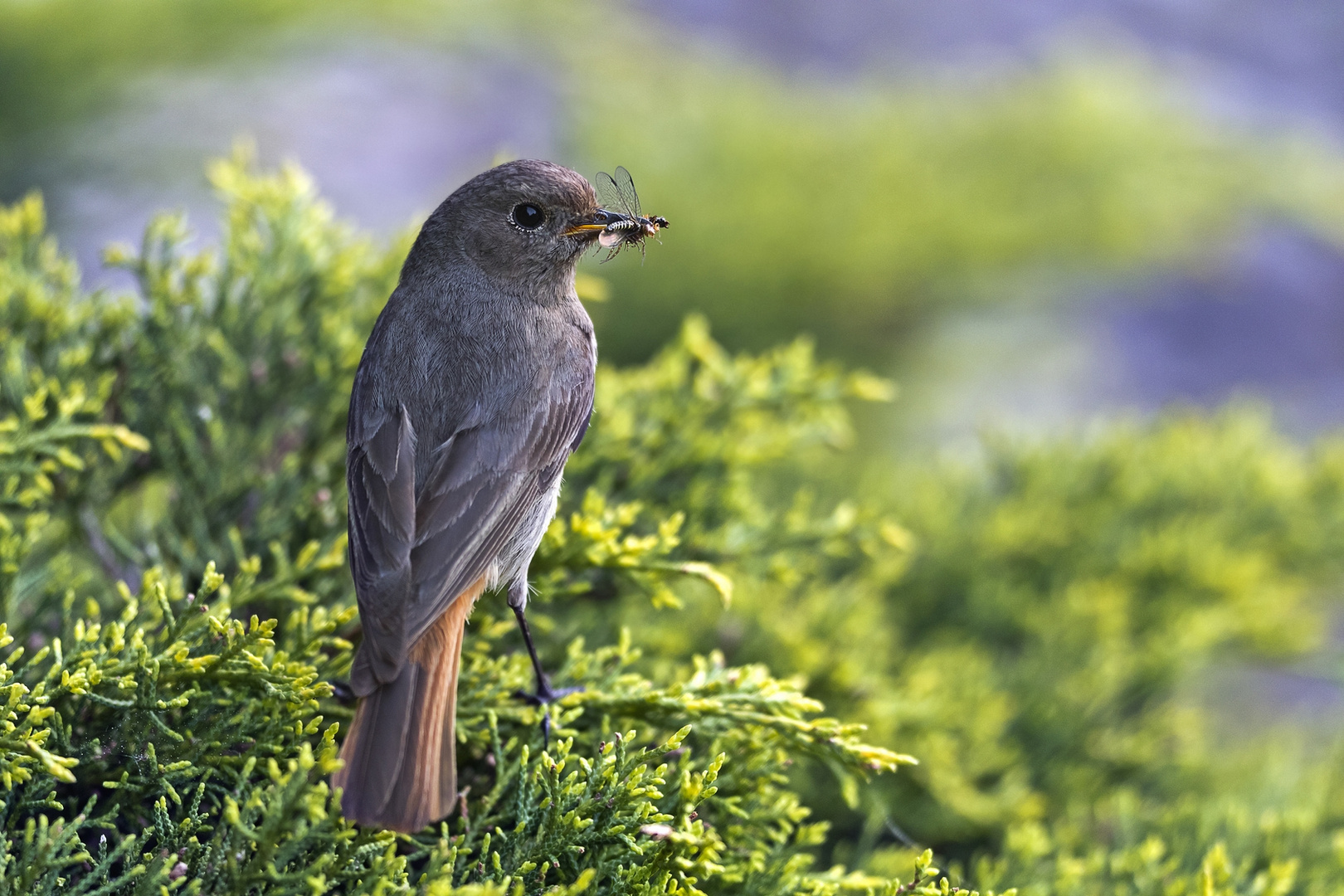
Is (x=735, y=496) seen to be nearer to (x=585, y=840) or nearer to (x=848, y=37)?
(x=585, y=840)

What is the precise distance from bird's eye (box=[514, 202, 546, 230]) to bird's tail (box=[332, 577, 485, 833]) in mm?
833

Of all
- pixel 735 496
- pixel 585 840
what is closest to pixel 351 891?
pixel 585 840

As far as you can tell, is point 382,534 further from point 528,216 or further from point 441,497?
point 528,216

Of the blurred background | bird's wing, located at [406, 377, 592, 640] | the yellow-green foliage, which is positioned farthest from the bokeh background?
bird's wing, located at [406, 377, 592, 640]

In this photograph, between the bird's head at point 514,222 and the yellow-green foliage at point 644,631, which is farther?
the bird's head at point 514,222

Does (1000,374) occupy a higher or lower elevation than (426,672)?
higher

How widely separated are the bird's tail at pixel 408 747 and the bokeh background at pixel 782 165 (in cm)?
153

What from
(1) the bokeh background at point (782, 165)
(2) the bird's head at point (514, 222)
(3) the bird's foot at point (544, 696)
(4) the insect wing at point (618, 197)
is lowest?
(3) the bird's foot at point (544, 696)

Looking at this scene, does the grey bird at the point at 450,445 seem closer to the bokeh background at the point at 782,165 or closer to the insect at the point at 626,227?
the insect at the point at 626,227

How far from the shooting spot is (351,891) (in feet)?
4.87

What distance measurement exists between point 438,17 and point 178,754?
525 cm

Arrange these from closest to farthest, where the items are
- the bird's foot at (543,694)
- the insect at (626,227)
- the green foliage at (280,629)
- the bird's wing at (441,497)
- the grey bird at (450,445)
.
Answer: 1. the green foliage at (280,629)
2. the grey bird at (450,445)
3. the bird's wing at (441,497)
4. the bird's foot at (543,694)
5. the insect at (626,227)

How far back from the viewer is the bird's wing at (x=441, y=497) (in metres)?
1.80

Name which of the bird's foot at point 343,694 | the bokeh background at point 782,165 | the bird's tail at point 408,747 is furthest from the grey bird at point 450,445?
the bokeh background at point 782,165
